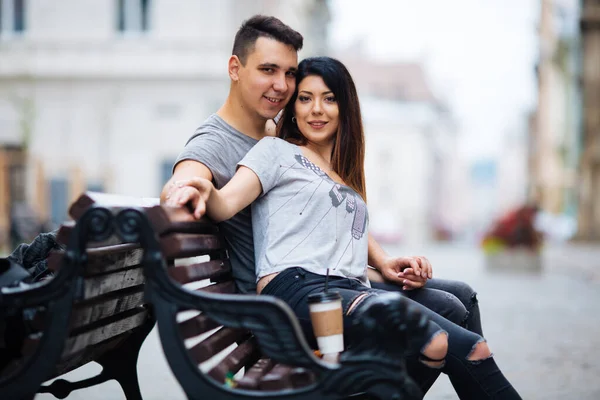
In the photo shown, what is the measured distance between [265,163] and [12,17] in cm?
3219

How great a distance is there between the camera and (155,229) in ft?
8.02

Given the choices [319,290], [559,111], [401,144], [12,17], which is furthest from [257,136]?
[401,144]

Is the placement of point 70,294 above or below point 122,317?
above

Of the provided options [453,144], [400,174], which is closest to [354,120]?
A: [400,174]

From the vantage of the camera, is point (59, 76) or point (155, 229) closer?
point (155, 229)

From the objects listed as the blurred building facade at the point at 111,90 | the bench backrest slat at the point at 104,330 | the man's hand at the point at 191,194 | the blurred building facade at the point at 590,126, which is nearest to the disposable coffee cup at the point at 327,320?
the man's hand at the point at 191,194

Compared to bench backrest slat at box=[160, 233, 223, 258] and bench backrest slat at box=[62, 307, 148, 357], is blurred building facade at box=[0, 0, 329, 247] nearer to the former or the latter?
bench backrest slat at box=[62, 307, 148, 357]

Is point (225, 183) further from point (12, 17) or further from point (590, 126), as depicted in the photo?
point (590, 126)

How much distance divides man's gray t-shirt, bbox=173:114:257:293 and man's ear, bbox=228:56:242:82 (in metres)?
0.33

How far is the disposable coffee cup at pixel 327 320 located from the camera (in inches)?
106

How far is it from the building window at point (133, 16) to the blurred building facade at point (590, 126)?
18.8 m

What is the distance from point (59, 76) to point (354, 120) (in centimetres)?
3015

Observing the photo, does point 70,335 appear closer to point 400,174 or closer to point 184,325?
point 184,325

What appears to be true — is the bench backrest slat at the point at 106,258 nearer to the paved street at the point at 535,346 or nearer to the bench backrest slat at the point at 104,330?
the bench backrest slat at the point at 104,330
